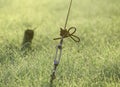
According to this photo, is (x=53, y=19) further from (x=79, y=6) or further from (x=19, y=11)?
(x=79, y=6)

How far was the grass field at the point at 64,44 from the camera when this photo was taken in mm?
4797

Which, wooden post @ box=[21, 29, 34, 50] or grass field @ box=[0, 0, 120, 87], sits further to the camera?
wooden post @ box=[21, 29, 34, 50]

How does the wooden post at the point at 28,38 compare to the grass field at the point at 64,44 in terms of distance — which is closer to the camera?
the grass field at the point at 64,44

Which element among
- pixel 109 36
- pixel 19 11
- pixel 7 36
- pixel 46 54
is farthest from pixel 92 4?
pixel 46 54

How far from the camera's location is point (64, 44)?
22.3ft

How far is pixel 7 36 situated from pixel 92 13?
10.3 ft

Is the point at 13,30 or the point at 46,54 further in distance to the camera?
the point at 13,30

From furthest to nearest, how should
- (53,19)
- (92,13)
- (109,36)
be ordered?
(92,13) < (53,19) < (109,36)

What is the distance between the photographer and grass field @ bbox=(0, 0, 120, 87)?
480cm

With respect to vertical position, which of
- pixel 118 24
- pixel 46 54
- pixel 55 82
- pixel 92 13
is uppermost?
pixel 92 13

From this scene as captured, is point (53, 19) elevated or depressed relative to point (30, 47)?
elevated

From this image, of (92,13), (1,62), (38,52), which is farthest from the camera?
(92,13)

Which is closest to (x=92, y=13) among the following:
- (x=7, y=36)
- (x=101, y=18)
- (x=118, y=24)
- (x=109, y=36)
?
(x=101, y=18)

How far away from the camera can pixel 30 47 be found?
6.54 metres
